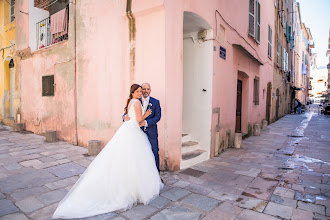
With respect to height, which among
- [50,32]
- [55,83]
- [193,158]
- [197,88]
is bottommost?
[193,158]

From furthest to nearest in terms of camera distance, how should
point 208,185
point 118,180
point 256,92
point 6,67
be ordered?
point 6,67
point 256,92
point 208,185
point 118,180

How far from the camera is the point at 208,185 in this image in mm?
4000

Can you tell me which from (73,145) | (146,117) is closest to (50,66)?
(73,145)

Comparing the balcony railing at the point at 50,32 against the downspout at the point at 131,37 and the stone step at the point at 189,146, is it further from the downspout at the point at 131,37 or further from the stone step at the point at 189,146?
the stone step at the point at 189,146

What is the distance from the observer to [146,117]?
3697mm

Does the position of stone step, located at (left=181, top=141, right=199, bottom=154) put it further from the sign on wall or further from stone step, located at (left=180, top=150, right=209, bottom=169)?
the sign on wall

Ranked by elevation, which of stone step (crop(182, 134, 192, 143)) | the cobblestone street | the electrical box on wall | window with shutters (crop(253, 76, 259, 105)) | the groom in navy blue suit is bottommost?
the cobblestone street

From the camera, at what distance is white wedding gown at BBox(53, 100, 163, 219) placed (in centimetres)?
290

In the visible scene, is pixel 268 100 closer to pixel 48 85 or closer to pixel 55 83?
pixel 55 83

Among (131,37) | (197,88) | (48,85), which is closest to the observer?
(131,37)

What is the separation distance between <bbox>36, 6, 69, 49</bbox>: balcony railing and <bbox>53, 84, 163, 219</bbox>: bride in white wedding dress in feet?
19.8

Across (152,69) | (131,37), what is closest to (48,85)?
(131,37)

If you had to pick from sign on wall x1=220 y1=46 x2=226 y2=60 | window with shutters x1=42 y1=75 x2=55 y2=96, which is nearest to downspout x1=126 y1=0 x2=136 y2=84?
sign on wall x1=220 y1=46 x2=226 y2=60

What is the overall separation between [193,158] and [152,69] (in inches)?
93.1
